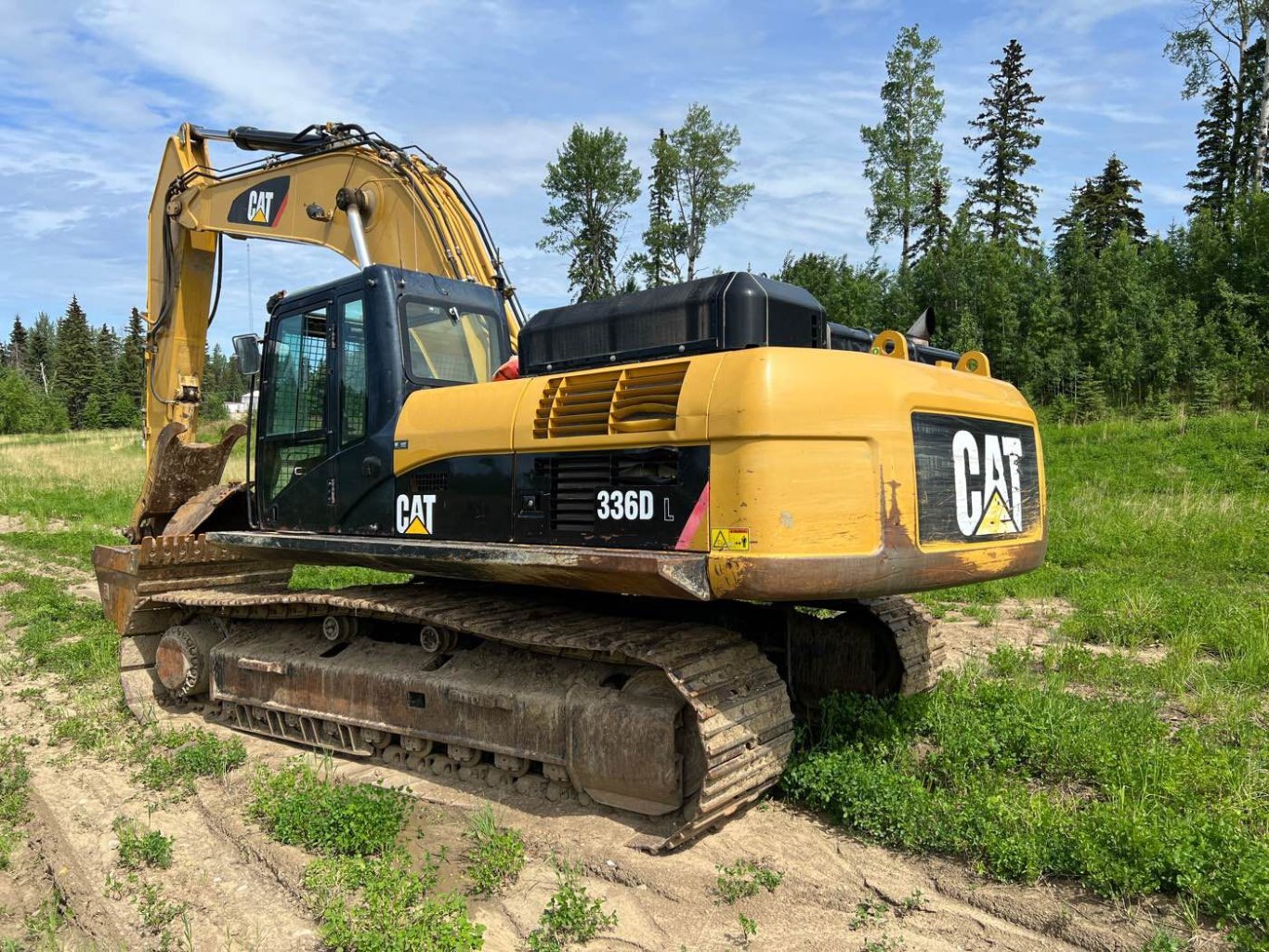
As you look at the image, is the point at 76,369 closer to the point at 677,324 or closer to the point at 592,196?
the point at 592,196

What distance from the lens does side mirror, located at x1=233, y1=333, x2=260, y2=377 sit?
6.05m

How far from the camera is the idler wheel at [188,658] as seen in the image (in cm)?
661

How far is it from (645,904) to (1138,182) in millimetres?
46881

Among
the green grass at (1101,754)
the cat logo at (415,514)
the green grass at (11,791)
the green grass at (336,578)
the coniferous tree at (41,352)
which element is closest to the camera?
the green grass at (1101,754)

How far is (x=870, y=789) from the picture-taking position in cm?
439

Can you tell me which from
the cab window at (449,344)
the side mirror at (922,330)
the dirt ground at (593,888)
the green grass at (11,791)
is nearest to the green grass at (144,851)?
the dirt ground at (593,888)

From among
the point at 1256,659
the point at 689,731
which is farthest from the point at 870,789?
the point at 1256,659

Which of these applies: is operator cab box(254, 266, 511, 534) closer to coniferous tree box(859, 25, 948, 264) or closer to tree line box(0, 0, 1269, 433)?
tree line box(0, 0, 1269, 433)

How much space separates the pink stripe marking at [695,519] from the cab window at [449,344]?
221cm

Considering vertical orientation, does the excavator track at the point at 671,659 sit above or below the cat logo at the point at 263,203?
below

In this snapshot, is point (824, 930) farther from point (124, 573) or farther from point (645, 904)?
point (124, 573)

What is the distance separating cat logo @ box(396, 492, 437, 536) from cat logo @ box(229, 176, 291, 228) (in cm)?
380

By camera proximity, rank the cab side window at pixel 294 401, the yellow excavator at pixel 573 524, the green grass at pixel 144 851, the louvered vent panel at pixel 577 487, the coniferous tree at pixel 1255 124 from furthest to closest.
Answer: the coniferous tree at pixel 1255 124, the cab side window at pixel 294 401, the louvered vent panel at pixel 577 487, the green grass at pixel 144 851, the yellow excavator at pixel 573 524

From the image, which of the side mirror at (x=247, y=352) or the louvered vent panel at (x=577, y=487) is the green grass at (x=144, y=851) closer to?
the louvered vent panel at (x=577, y=487)
